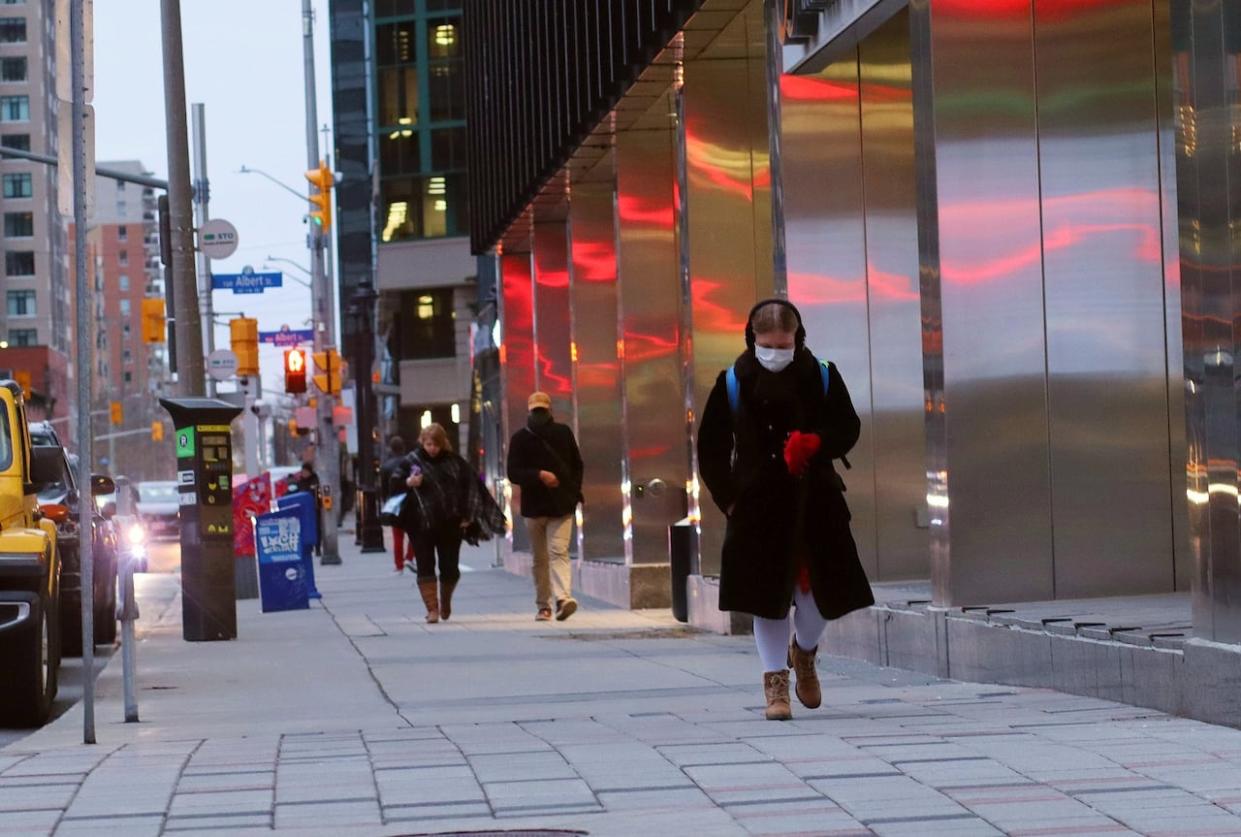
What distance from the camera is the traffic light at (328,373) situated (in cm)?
3562

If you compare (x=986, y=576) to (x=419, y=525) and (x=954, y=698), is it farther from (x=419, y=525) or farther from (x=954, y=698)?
(x=419, y=525)

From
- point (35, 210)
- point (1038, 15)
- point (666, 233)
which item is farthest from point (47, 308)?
point (1038, 15)

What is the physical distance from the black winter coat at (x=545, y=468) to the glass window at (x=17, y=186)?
138364 mm

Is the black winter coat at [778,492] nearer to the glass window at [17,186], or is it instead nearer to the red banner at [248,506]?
the red banner at [248,506]

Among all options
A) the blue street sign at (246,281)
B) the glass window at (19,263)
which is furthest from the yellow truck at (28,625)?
the glass window at (19,263)

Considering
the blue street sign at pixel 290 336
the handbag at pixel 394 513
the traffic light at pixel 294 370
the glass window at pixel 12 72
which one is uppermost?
the glass window at pixel 12 72

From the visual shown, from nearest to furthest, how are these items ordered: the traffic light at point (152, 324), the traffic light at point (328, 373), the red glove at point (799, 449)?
the red glove at point (799, 449) < the traffic light at point (328, 373) < the traffic light at point (152, 324)

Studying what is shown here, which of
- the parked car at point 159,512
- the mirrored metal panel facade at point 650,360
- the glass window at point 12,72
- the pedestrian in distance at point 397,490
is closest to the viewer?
the pedestrian in distance at point 397,490

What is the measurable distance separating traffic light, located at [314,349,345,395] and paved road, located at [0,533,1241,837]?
22.6 m

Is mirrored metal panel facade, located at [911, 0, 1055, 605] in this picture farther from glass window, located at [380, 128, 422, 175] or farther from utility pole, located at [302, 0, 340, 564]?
glass window, located at [380, 128, 422, 175]

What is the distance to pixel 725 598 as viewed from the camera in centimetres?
917

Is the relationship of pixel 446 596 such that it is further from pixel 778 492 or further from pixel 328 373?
pixel 328 373

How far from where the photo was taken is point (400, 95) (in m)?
76.6

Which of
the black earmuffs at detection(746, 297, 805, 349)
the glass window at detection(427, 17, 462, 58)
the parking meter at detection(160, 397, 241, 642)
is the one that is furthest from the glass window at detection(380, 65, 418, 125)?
the black earmuffs at detection(746, 297, 805, 349)
